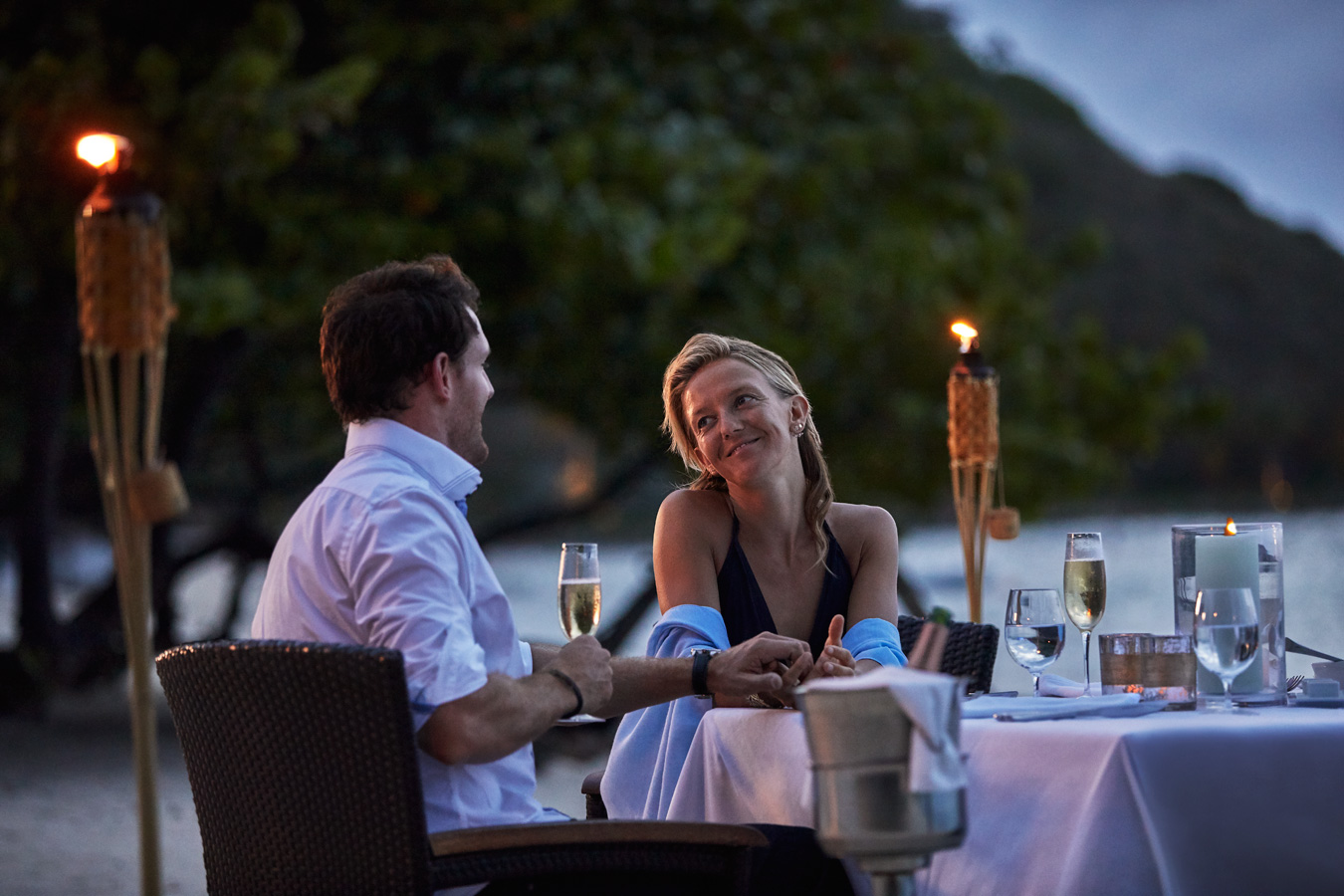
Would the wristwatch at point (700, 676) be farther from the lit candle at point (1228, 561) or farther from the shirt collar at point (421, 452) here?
the lit candle at point (1228, 561)

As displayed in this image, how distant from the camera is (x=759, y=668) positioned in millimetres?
2443

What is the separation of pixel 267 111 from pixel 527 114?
2.46 m

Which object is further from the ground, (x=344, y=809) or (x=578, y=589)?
(x=578, y=589)

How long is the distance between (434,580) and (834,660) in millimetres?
890

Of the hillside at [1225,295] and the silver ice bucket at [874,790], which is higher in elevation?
the hillside at [1225,295]

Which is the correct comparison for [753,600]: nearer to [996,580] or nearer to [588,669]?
[588,669]

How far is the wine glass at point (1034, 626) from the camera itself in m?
2.44

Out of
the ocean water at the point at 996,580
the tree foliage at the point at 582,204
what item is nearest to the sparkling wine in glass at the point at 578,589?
the ocean water at the point at 996,580

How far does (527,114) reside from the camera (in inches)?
342

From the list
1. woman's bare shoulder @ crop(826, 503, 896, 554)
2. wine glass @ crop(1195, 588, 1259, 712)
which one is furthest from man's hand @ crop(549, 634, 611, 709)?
woman's bare shoulder @ crop(826, 503, 896, 554)

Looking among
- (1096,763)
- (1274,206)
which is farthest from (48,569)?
(1274,206)

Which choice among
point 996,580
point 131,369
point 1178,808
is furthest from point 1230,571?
point 996,580

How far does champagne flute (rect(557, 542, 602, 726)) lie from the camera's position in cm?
319

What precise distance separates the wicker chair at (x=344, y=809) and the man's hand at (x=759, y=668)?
18.6 inches
